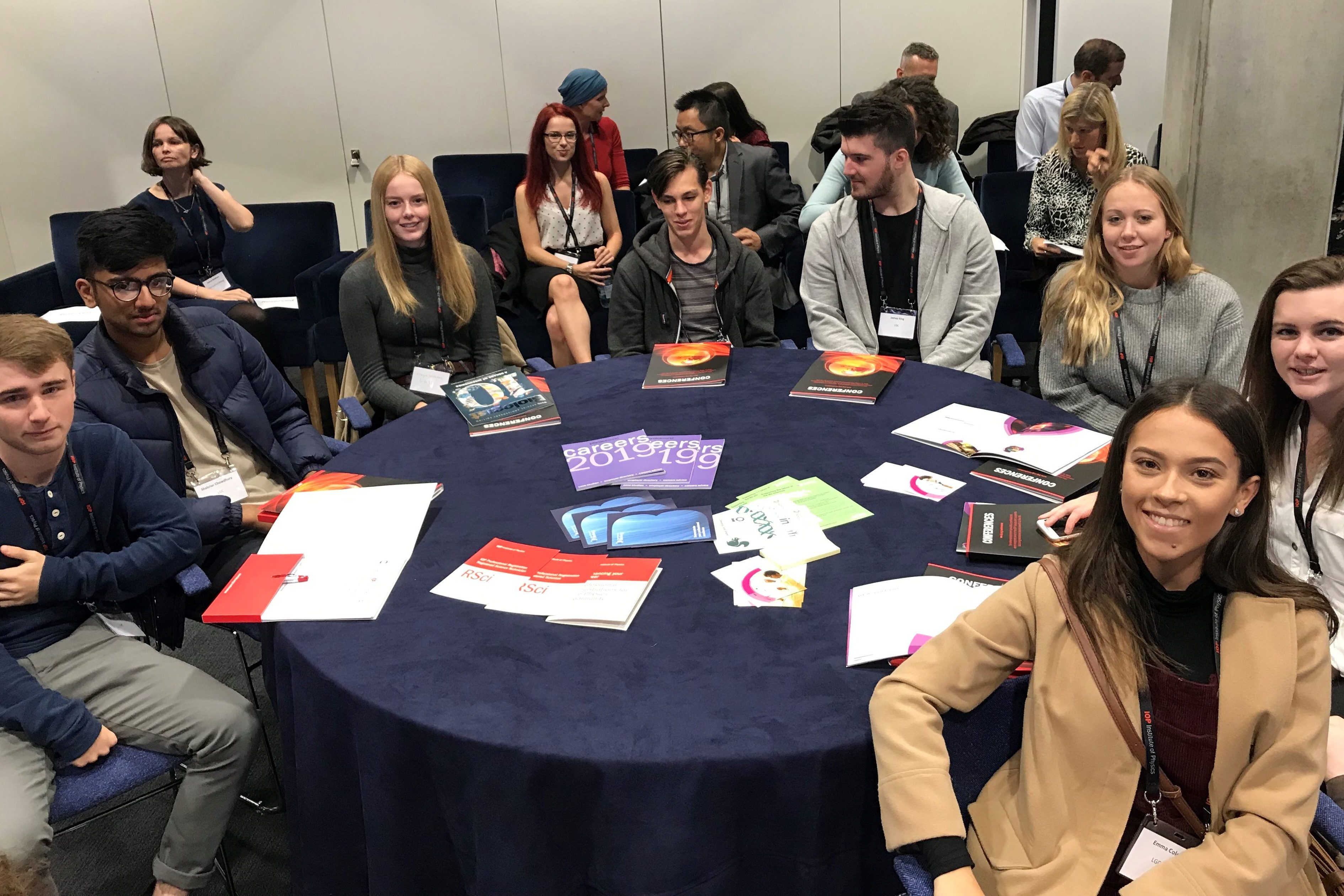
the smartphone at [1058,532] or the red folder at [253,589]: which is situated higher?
the smartphone at [1058,532]

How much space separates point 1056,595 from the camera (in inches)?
57.4

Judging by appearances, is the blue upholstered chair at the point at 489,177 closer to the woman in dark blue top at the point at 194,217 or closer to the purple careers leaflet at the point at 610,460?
the woman in dark blue top at the point at 194,217

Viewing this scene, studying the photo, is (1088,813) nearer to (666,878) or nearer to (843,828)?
(843,828)

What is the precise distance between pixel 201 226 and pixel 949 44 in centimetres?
494

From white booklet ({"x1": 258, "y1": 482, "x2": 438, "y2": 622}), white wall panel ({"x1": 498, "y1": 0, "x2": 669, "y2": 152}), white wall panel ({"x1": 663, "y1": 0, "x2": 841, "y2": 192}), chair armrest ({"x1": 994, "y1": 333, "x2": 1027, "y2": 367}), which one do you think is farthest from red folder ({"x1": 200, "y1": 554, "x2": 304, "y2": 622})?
white wall panel ({"x1": 663, "y1": 0, "x2": 841, "y2": 192})

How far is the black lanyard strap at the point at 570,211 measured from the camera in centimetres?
496

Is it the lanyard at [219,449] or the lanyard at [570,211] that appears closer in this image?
the lanyard at [219,449]

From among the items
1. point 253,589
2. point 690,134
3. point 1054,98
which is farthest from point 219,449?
point 1054,98

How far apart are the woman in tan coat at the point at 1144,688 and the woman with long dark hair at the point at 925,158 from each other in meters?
3.28

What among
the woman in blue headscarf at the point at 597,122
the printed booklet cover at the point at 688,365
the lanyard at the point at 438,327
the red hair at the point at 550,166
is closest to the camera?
the printed booklet cover at the point at 688,365

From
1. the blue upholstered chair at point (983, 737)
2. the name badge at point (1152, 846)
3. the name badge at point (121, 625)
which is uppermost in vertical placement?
the blue upholstered chair at point (983, 737)

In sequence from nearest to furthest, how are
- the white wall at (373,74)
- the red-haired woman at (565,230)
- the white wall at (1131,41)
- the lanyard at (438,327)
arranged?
1. the lanyard at (438,327)
2. the red-haired woman at (565,230)
3. the white wall at (373,74)
4. the white wall at (1131,41)

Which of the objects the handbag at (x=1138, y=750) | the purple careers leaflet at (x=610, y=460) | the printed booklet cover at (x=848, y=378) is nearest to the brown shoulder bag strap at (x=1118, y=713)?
the handbag at (x=1138, y=750)

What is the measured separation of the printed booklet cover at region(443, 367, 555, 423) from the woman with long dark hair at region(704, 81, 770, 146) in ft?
11.1
